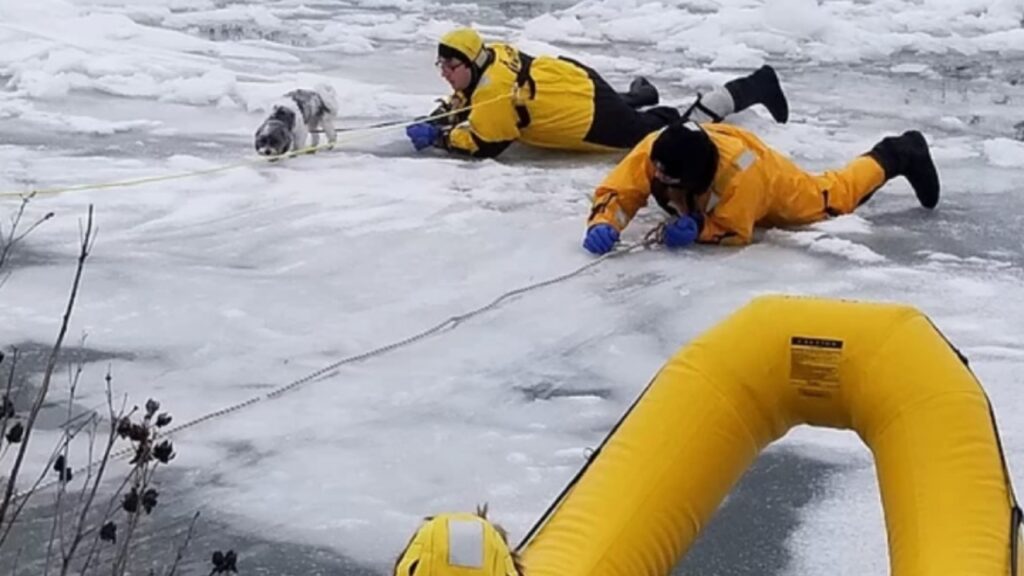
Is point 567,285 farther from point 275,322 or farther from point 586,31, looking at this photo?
point 586,31

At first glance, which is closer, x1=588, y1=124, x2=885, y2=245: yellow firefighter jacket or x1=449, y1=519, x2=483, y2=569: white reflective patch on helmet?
x1=449, y1=519, x2=483, y2=569: white reflective patch on helmet

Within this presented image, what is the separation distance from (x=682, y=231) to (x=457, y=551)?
369 centimetres

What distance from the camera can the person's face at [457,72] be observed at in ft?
22.6

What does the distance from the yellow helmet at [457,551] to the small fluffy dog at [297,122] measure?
486 centimetres

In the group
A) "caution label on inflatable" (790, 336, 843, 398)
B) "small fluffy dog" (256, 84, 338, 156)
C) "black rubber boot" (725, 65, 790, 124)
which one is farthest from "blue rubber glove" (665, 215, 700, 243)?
"caution label on inflatable" (790, 336, 843, 398)

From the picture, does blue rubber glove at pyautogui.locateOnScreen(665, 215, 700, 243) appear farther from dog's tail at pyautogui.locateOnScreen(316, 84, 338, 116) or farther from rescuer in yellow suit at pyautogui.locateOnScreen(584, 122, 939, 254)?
dog's tail at pyautogui.locateOnScreen(316, 84, 338, 116)

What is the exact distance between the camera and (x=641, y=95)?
302 inches

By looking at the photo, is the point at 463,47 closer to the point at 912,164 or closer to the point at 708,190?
the point at 708,190

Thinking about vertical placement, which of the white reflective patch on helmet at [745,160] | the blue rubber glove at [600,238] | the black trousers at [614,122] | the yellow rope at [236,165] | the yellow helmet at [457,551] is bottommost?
the yellow rope at [236,165]

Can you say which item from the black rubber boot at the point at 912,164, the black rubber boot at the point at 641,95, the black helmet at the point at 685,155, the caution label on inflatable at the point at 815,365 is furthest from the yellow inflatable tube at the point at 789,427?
the black rubber boot at the point at 641,95

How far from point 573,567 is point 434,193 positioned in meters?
3.84

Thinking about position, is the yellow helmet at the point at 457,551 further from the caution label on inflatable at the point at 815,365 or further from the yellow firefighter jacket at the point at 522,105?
the yellow firefighter jacket at the point at 522,105

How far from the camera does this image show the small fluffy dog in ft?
22.6

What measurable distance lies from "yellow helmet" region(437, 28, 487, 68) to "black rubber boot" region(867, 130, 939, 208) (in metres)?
1.66
